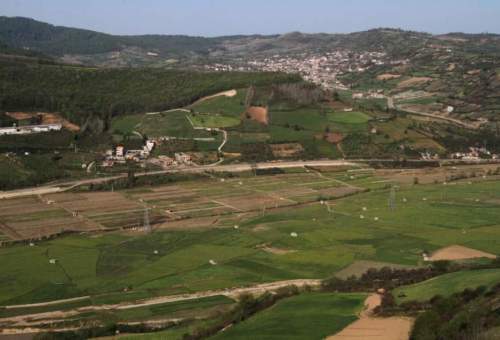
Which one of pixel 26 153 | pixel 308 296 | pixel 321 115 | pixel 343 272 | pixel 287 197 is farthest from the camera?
Result: pixel 321 115

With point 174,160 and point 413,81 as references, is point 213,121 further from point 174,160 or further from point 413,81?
point 413,81

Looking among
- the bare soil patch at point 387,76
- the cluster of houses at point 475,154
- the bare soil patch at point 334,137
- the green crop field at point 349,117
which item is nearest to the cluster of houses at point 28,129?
the bare soil patch at point 334,137

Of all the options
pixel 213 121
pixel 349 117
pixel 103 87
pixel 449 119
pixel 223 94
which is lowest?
pixel 449 119

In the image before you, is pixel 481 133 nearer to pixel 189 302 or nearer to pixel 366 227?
pixel 366 227

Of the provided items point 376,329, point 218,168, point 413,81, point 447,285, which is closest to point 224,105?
point 218,168

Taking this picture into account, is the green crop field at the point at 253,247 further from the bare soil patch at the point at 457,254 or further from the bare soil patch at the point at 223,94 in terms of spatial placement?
the bare soil patch at the point at 223,94

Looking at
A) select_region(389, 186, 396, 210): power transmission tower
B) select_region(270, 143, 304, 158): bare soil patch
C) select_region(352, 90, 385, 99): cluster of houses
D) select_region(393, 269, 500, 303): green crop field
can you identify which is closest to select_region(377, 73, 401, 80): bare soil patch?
select_region(352, 90, 385, 99): cluster of houses

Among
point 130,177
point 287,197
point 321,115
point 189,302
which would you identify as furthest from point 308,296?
point 321,115
